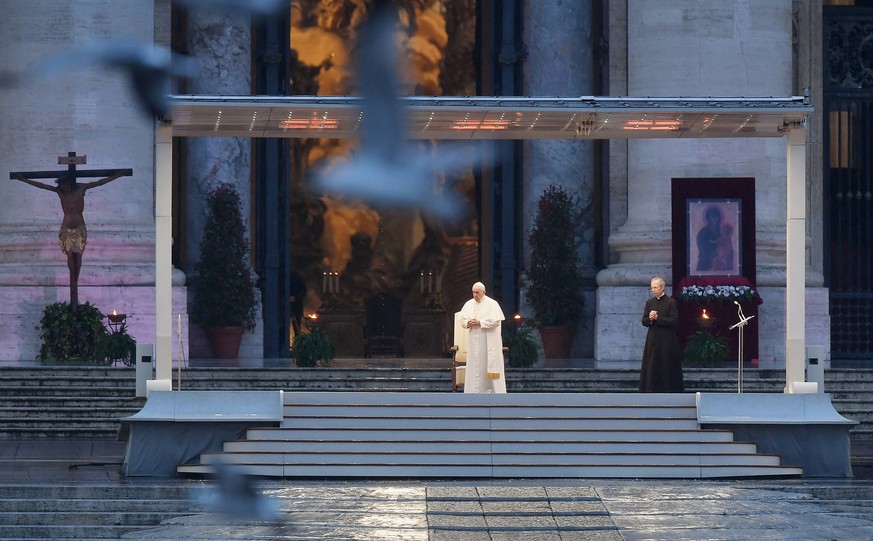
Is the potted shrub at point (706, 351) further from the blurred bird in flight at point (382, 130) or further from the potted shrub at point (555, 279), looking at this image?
the blurred bird in flight at point (382, 130)

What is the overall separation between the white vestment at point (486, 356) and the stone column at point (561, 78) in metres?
8.36

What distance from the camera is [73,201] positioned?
885 inches

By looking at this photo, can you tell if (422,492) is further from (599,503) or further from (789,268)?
(789,268)

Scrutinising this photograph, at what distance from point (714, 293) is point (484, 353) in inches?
212

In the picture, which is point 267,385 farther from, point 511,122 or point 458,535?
point 458,535

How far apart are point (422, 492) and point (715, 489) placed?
272 centimetres

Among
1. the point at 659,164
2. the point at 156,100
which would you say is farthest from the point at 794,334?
the point at 156,100

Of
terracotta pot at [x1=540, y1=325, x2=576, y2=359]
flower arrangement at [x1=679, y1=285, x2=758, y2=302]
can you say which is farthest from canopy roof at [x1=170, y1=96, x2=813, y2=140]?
terracotta pot at [x1=540, y1=325, x2=576, y2=359]

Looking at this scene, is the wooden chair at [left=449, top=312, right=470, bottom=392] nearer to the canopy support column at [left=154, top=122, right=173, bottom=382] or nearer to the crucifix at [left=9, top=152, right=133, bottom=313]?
the canopy support column at [left=154, top=122, right=173, bottom=382]

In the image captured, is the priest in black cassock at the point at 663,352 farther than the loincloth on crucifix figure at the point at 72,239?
No

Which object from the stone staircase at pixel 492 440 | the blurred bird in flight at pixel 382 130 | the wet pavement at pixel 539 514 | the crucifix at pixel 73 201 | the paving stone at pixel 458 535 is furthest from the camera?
the crucifix at pixel 73 201

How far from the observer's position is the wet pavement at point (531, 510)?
40.9ft

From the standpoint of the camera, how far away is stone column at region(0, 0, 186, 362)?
23.7m

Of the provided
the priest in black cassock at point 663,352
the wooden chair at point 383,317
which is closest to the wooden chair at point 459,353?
the priest in black cassock at point 663,352
